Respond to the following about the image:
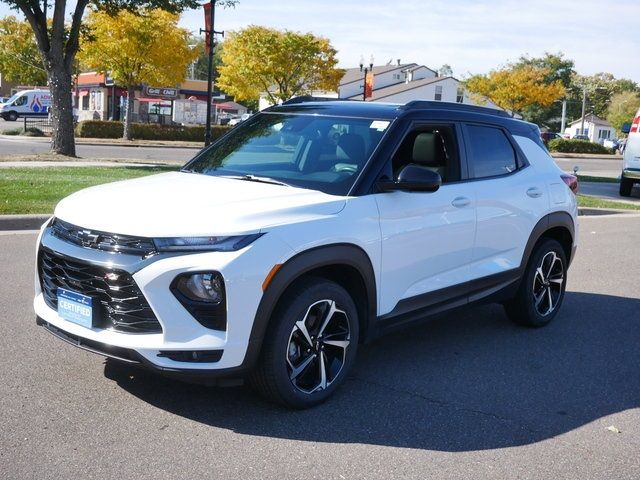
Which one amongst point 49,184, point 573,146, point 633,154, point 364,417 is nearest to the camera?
point 364,417

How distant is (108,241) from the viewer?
4105 mm

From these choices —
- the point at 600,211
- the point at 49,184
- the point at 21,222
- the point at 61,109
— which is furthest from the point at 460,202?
the point at 61,109

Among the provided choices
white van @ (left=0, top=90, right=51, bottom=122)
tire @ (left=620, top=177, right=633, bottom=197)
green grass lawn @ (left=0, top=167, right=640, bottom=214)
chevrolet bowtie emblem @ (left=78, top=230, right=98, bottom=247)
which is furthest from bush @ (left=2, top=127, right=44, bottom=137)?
chevrolet bowtie emblem @ (left=78, top=230, right=98, bottom=247)

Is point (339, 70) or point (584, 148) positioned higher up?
point (339, 70)

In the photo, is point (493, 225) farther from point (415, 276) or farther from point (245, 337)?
point (245, 337)

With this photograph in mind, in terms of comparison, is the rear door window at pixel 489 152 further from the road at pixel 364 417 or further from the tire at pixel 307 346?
the tire at pixel 307 346

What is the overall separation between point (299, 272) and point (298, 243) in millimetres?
156

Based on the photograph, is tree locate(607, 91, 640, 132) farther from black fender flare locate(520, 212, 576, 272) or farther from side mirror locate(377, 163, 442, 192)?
side mirror locate(377, 163, 442, 192)

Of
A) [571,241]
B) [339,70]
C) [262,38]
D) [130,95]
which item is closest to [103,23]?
[130,95]

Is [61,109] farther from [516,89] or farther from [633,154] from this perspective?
[516,89]

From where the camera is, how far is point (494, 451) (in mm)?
4168

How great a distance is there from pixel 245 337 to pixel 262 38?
44.1 m

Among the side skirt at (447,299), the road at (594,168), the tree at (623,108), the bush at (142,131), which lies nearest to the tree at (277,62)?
the bush at (142,131)

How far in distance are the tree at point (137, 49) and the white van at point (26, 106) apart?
18475 mm
